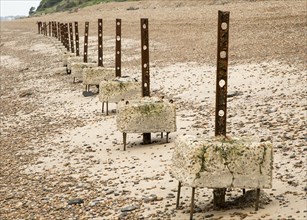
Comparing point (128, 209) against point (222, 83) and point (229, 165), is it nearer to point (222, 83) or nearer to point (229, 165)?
point (229, 165)

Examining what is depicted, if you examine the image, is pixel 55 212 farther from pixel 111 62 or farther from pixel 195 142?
pixel 111 62

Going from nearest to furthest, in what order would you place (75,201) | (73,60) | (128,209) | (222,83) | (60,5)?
(222,83) < (128,209) < (75,201) < (73,60) < (60,5)

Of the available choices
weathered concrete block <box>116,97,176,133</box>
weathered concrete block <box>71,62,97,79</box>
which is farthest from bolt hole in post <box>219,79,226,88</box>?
weathered concrete block <box>71,62,97,79</box>

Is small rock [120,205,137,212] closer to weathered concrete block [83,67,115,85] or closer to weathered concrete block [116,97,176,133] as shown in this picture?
weathered concrete block [116,97,176,133]

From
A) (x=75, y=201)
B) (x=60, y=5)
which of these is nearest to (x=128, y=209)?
(x=75, y=201)

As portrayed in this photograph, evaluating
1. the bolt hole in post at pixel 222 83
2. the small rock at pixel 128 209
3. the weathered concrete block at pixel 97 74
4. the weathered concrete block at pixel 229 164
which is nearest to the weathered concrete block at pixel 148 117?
the small rock at pixel 128 209

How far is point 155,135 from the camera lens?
44.6 ft

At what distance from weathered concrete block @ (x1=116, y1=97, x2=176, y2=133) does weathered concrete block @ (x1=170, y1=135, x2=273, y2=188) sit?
15.4 ft

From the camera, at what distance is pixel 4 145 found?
15375 mm

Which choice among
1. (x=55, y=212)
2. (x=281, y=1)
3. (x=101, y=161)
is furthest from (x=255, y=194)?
(x=281, y=1)

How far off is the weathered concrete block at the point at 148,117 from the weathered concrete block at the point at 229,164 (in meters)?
4.70

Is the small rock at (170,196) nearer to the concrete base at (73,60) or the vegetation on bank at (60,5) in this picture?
the concrete base at (73,60)

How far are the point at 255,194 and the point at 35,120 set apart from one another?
1143cm

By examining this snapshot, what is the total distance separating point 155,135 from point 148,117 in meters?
1.15
